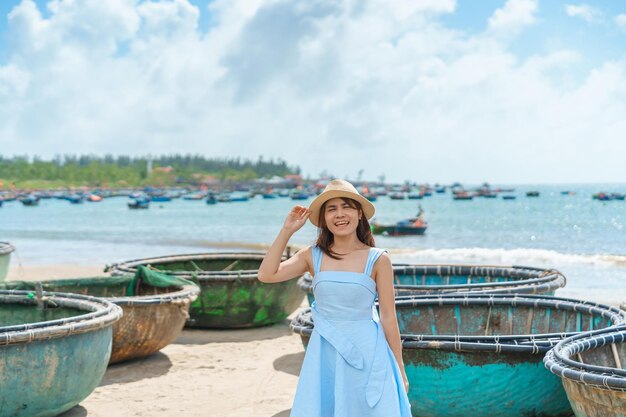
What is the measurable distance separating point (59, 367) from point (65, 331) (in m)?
0.27

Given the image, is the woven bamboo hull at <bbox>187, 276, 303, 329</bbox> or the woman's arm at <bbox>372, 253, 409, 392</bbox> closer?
the woman's arm at <bbox>372, 253, 409, 392</bbox>

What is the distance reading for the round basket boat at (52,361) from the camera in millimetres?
5121

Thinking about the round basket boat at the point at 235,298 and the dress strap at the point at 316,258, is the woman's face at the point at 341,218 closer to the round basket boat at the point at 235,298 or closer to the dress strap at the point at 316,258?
the dress strap at the point at 316,258

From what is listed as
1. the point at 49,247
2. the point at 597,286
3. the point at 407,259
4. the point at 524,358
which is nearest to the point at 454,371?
the point at 524,358

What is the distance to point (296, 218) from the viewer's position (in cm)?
372

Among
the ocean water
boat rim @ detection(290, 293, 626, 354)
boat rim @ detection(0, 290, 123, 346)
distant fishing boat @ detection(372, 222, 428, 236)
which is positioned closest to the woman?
boat rim @ detection(290, 293, 626, 354)

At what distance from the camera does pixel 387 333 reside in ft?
11.7

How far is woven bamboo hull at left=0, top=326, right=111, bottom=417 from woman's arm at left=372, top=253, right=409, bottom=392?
9.09 feet

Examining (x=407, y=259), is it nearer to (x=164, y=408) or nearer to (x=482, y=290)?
(x=482, y=290)

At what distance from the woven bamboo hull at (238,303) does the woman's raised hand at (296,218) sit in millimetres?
5803

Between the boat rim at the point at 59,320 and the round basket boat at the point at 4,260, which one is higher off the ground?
the boat rim at the point at 59,320

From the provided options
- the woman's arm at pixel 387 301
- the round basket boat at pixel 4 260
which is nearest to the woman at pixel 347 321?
the woman's arm at pixel 387 301

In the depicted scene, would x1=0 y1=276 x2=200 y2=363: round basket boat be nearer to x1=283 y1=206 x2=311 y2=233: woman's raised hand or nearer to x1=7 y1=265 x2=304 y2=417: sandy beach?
x1=7 y1=265 x2=304 y2=417: sandy beach

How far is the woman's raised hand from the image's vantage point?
3678mm
